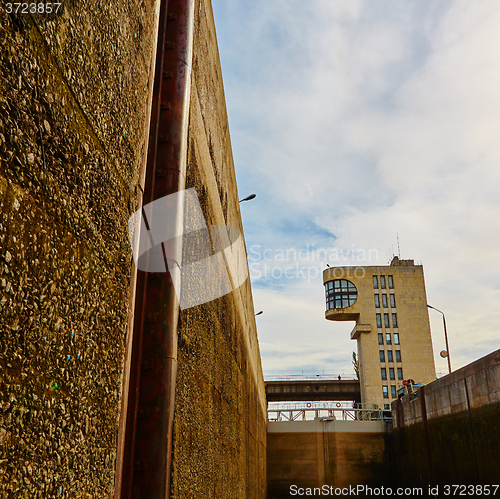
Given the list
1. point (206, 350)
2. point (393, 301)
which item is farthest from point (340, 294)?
point (206, 350)

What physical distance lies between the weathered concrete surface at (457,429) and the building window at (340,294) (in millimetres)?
28097

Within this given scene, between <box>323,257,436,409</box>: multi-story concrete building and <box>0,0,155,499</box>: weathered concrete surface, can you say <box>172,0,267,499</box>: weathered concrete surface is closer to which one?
<box>0,0,155,499</box>: weathered concrete surface

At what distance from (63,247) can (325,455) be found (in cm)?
2731

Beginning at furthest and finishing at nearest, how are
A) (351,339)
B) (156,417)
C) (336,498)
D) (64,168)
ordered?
(351,339) < (336,498) < (156,417) < (64,168)

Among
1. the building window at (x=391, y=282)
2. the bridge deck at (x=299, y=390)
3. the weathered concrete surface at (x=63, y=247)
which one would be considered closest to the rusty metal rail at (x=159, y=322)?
the weathered concrete surface at (x=63, y=247)

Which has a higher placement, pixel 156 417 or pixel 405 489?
pixel 156 417

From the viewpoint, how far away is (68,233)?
3.97ft

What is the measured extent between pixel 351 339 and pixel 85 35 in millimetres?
51592

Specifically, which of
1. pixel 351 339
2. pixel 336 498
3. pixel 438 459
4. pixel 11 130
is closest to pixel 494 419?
pixel 438 459

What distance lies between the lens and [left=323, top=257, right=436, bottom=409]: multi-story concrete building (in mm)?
44938

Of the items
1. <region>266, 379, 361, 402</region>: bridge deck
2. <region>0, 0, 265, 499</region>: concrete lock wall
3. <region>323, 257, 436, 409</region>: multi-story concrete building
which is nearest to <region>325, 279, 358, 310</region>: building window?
<region>323, 257, 436, 409</region>: multi-story concrete building

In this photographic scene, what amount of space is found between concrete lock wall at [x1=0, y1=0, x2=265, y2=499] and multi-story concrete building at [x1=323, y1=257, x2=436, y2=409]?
45.5m

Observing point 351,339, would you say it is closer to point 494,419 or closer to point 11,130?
point 494,419

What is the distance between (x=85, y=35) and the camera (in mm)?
1363
